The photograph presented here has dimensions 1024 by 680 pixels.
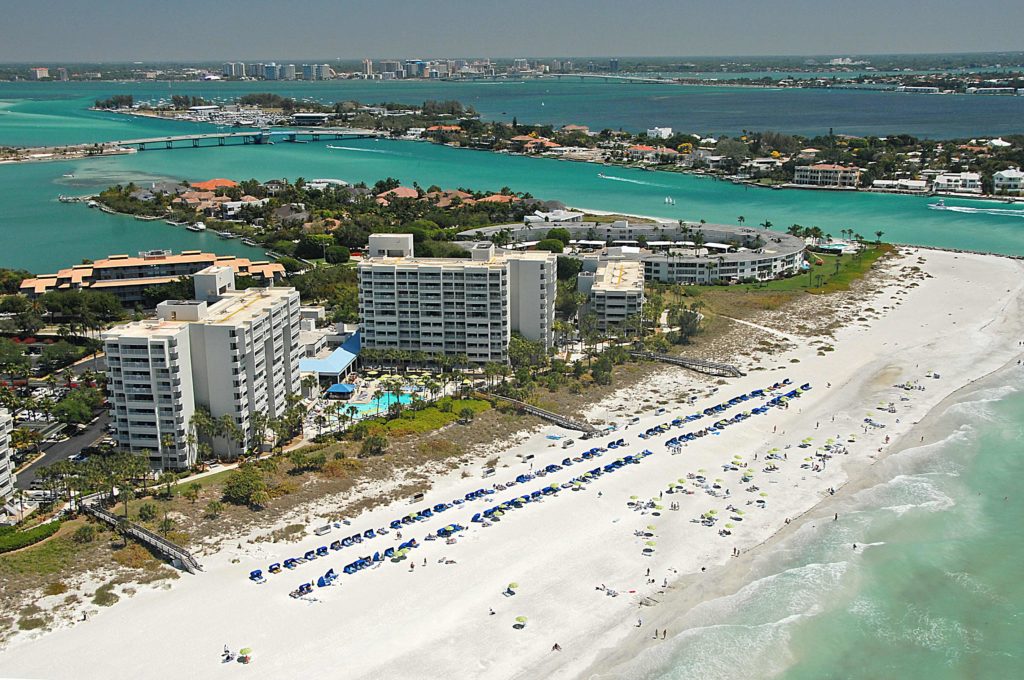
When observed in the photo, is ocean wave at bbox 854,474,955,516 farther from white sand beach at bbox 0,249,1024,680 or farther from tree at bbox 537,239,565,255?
tree at bbox 537,239,565,255

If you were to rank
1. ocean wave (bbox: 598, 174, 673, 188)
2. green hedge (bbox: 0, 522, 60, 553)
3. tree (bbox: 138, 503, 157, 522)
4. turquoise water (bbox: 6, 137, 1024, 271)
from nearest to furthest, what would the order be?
green hedge (bbox: 0, 522, 60, 553) → tree (bbox: 138, 503, 157, 522) → turquoise water (bbox: 6, 137, 1024, 271) → ocean wave (bbox: 598, 174, 673, 188)

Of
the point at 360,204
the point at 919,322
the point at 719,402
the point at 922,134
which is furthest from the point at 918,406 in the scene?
the point at 922,134

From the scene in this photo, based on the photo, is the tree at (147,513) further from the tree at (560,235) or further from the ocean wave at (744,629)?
the tree at (560,235)

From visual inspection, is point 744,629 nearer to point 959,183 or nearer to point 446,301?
point 446,301

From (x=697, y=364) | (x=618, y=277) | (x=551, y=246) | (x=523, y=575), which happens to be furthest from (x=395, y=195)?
(x=523, y=575)

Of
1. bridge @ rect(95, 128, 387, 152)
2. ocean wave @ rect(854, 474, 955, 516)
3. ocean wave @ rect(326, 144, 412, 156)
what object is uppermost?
bridge @ rect(95, 128, 387, 152)

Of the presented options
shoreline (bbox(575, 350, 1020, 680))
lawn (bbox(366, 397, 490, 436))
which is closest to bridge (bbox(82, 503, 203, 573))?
lawn (bbox(366, 397, 490, 436))

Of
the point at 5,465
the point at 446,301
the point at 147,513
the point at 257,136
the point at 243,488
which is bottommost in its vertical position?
the point at 147,513
